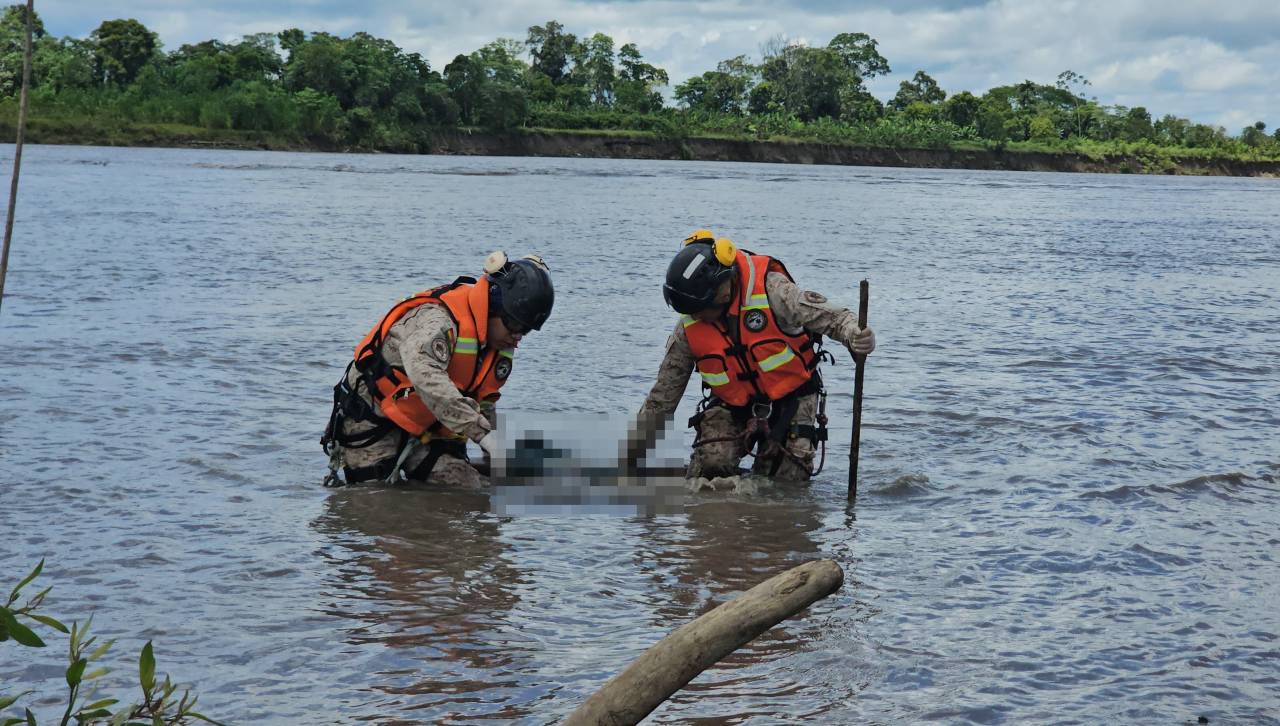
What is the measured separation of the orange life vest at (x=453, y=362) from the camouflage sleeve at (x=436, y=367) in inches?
2.6

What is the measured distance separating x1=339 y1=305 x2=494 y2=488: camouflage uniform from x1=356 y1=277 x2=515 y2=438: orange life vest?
0.05m

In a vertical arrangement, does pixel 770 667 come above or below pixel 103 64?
below

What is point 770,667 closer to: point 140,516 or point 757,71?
point 140,516

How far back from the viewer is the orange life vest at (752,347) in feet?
26.7

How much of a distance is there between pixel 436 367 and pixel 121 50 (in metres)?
117

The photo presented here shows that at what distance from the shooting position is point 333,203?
40.4 meters

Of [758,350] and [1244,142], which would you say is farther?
[1244,142]

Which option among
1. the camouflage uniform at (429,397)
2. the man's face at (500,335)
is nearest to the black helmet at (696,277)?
the man's face at (500,335)

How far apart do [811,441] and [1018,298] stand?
14288mm

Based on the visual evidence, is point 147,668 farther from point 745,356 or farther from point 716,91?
point 716,91

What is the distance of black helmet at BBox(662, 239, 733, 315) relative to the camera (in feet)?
25.7

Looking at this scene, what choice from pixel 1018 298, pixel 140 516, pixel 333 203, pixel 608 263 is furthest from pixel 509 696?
pixel 333 203

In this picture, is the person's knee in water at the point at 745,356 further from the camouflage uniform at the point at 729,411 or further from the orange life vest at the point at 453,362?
the orange life vest at the point at 453,362

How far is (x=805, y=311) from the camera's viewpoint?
8062 mm
